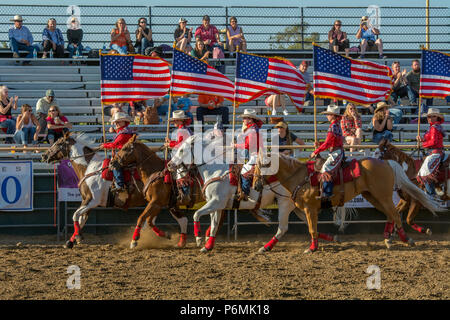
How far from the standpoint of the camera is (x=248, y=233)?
14.3m

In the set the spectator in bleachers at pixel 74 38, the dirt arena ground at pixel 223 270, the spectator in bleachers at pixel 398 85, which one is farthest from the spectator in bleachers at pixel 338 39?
the dirt arena ground at pixel 223 270

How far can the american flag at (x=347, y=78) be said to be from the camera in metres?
13.3

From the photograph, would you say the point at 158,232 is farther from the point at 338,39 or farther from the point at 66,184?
the point at 338,39

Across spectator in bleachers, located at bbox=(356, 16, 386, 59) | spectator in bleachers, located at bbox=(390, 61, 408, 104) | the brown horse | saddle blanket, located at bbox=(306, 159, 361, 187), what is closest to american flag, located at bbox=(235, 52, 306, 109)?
saddle blanket, located at bbox=(306, 159, 361, 187)

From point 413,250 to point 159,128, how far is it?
6.90 meters

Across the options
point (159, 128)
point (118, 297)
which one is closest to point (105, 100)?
point (159, 128)

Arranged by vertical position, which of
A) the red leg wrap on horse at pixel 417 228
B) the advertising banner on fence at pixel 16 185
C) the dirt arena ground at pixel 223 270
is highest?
the advertising banner on fence at pixel 16 185

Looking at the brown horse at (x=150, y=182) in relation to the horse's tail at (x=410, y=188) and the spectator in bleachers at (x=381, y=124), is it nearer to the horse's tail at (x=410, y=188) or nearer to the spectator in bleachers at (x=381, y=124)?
the horse's tail at (x=410, y=188)

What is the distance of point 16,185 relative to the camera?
45.5ft

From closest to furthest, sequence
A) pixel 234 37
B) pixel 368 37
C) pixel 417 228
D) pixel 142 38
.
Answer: pixel 417 228 → pixel 142 38 → pixel 234 37 → pixel 368 37

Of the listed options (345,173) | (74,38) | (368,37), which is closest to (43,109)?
(74,38)

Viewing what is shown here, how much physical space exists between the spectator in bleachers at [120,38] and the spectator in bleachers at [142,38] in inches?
19.8

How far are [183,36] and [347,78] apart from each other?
23.9 feet
